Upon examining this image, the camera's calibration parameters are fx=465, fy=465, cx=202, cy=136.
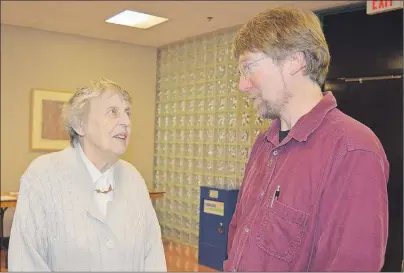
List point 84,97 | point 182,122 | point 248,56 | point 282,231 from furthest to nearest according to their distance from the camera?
point 182,122
point 84,97
point 248,56
point 282,231

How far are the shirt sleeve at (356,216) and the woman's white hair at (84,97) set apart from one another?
72cm

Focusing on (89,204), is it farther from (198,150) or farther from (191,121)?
(198,150)

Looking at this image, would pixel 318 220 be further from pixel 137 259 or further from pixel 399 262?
pixel 399 262

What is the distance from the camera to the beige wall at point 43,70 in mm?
4742

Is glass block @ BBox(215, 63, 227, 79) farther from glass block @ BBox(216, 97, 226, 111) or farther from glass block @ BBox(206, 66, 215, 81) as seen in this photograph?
glass block @ BBox(216, 97, 226, 111)

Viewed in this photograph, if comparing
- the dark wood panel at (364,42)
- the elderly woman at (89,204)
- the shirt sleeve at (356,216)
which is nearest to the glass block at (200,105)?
the dark wood panel at (364,42)

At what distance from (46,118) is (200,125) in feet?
5.58

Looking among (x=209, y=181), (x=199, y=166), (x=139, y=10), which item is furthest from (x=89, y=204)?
(x=209, y=181)

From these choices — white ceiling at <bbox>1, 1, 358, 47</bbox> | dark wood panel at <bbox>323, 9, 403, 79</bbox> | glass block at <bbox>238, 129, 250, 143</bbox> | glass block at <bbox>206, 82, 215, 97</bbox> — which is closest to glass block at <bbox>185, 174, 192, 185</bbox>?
glass block at <bbox>238, 129, 250, 143</bbox>

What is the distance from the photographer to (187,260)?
14.2 ft

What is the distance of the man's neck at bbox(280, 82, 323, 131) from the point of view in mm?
1174

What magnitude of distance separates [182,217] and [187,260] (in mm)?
706

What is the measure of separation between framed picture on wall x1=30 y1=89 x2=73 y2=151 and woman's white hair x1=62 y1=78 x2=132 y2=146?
3.49 m

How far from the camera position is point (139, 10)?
13.5 ft
